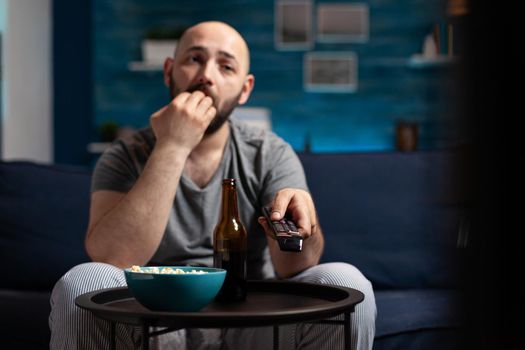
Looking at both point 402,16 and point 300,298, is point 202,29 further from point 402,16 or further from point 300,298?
point 402,16

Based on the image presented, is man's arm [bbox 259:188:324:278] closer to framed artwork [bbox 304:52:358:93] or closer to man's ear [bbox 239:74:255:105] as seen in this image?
man's ear [bbox 239:74:255:105]

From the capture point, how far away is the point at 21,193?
2.40 metres

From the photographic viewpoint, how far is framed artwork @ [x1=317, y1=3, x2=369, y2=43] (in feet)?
19.6

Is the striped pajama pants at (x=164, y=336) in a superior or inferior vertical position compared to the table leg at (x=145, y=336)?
inferior

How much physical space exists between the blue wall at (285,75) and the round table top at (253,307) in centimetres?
455

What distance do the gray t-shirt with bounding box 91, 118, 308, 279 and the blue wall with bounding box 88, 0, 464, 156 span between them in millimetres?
4046

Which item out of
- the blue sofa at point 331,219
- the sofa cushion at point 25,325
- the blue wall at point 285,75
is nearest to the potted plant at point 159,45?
the blue wall at point 285,75

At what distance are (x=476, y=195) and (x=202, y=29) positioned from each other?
1.80m

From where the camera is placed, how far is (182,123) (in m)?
1.75

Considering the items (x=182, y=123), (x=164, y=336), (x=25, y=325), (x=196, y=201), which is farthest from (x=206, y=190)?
(x=25, y=325)

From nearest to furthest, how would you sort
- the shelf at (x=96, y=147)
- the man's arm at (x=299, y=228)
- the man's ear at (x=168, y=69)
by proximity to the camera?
the man's arm at (x=299, y=228), the man's ear at (x=168, y=69), the shelf at (x=96, y=147)

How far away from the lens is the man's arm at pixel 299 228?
4.60 feet

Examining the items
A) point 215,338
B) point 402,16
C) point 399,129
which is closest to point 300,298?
point 215,338

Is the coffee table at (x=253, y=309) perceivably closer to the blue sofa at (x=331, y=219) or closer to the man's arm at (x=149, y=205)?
the man's arm at (x=149, y=205)
